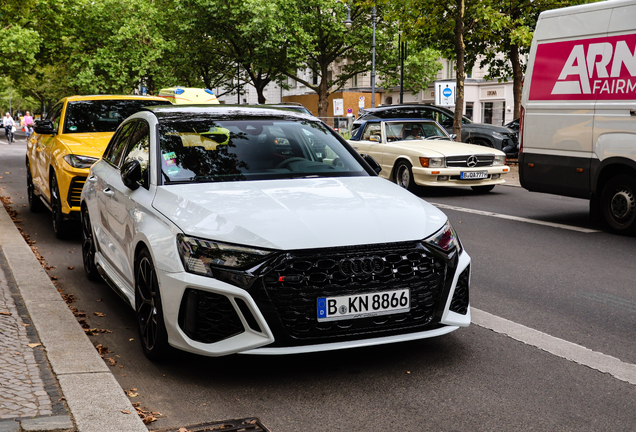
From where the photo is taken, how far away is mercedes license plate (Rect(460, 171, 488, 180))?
47.2 ft

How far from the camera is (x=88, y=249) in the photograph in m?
6.86

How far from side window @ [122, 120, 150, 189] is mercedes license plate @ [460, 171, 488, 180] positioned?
30.9 ft

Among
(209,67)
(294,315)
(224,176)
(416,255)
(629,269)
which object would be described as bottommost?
(629,269)

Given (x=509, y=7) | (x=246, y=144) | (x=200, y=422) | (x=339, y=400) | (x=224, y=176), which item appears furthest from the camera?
(x=509, y=7)

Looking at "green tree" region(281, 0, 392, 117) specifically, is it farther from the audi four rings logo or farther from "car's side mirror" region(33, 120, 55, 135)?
the audi four rings logo

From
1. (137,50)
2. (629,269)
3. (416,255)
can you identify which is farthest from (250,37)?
(416,255)

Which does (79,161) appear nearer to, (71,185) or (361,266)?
(71,185)

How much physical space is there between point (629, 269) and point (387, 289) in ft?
14.0

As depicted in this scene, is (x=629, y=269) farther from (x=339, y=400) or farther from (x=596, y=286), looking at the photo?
(x=339, y=400)

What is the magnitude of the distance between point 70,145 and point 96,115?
1165mm

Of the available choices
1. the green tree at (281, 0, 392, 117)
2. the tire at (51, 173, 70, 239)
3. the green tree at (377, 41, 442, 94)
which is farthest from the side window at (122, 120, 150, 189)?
the green tree at (377, 41, 442, 94)

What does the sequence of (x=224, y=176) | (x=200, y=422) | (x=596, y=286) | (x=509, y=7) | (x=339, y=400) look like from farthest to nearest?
(x=509, y=7) < (x=596, y=286) < (x=224, y=176) < (x=339, y=400) < (x=200, y=422)

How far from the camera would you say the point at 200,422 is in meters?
3.67

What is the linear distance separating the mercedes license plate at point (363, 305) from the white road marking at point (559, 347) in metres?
1.24
